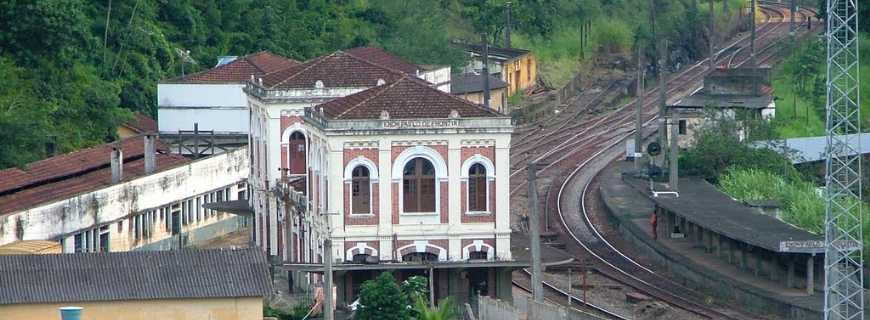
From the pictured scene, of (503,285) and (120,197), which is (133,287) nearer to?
(503,285)

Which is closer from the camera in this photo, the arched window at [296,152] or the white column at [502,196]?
the white column at [502,196]

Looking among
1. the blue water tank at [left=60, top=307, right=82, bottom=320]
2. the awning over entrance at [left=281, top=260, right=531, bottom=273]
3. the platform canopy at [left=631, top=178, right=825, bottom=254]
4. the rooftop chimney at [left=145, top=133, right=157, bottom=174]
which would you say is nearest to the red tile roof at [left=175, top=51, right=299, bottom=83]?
the rooftop chimney at [left=145, top=133, right=157, bottom=174]

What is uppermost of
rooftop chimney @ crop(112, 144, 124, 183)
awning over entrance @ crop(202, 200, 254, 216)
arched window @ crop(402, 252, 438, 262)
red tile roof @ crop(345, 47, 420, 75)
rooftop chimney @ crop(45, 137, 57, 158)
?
red tile roof @ crop(345, 47, 420, 75)

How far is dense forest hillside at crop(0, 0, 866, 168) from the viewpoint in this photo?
7150 cm

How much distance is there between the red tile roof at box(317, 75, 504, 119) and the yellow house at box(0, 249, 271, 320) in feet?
28.4

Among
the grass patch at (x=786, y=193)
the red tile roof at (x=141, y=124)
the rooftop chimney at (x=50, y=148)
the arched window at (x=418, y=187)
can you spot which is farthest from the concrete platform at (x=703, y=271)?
the rooftop chimney at (x=50, y=148)

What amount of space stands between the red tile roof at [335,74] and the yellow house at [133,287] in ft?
46.7

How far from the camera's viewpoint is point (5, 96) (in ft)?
227

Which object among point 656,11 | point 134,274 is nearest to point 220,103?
point 134,274

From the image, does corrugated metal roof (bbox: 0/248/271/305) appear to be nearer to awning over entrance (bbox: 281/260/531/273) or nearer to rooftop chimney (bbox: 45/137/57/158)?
awning over entrance (bbox: 281/260/531/273)

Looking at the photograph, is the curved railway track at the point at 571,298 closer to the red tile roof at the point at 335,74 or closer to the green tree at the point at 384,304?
the green tree at the point at 384,304

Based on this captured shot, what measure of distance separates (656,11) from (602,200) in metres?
53.0

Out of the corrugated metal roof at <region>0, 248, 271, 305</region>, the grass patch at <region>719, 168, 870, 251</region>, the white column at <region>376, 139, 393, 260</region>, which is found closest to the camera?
the corrugated metal roof at <region>0, 248, 271, 305</region>

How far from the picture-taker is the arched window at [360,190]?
52.1 m
